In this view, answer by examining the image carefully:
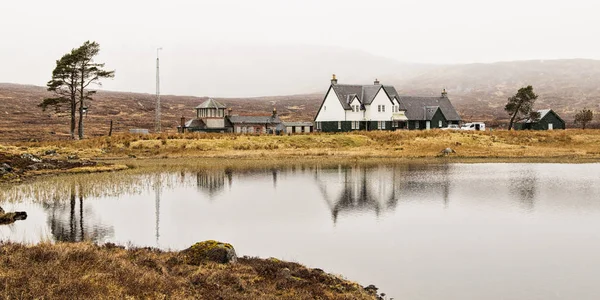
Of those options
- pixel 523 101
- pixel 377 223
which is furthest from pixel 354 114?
pixel 377 223

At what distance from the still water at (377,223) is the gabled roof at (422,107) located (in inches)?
2155

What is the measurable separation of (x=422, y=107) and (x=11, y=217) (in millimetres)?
83426

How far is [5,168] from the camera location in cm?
3866

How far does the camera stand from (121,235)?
63.8 ft

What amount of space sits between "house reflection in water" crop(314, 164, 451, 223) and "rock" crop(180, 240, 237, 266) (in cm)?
881

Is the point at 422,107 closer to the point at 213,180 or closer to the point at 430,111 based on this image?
the point at 430,111

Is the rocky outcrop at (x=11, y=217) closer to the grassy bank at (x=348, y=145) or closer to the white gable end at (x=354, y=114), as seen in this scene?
the grassy bank at (x=348, y=145)

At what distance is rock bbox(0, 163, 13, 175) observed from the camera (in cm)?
3754

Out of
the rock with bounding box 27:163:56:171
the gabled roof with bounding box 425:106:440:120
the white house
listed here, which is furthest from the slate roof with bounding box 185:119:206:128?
the rock with bounding box 27:163:56:171

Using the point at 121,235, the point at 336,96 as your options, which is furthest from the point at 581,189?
the point at 336,96

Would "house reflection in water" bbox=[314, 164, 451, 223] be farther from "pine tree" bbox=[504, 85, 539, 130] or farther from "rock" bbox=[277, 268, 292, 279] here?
"pine tree" bbox=[504, 85, 539, 130]

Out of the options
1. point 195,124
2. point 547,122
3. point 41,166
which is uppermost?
point 547,122

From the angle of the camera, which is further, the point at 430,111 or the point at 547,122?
the point at 430,111

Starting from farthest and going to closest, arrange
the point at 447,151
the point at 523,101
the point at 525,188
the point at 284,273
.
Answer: the point at 523,101 < the point at 447,151 < the point at 525,188 < the point at 284,273
